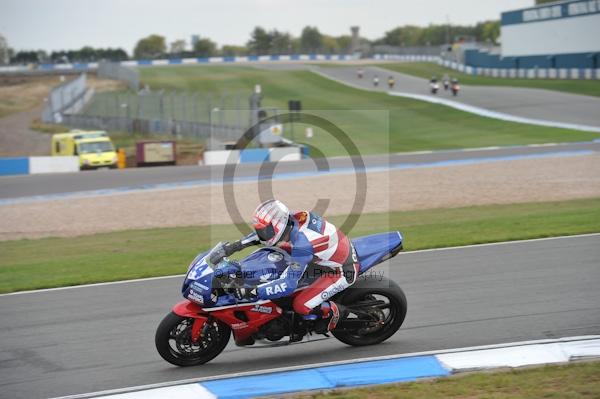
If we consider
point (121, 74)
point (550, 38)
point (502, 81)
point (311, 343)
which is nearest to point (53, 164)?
point (311, 343)

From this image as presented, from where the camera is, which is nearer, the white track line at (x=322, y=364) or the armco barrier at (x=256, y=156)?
the white track line at (x=322, y=364)

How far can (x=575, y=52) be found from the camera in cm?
6588

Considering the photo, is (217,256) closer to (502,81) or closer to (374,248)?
(374,248)

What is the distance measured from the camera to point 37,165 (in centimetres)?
3350

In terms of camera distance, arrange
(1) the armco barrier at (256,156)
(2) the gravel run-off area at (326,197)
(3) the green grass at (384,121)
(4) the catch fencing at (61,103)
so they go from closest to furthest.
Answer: (2) the gravel run-off area at (326,197) → (1) the armco barrier at (256,156) → (3) the green grass at (384,121) → (4) the catch fencing at (61,103)

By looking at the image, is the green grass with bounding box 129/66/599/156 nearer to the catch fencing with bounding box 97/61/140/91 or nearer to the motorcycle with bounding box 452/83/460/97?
the catch fencing with bounding box 97/61/140/91

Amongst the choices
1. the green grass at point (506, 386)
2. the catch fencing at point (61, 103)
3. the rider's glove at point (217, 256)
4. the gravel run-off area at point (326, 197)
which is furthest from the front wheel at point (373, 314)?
the catch fencing at point (61, 103)

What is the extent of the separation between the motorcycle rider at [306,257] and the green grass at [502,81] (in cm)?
4639

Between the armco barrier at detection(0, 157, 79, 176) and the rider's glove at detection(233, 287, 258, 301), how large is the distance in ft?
89.3

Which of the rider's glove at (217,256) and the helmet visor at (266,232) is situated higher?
the helmet visor at (266,232)

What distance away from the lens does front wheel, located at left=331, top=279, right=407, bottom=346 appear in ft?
28.7

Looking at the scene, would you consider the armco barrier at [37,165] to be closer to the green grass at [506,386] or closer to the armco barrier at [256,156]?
the armco barrier at [256,156]

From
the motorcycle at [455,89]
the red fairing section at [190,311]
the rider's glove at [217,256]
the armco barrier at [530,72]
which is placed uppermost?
the armco barrier at [530,72]

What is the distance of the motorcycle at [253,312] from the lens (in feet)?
26.9
